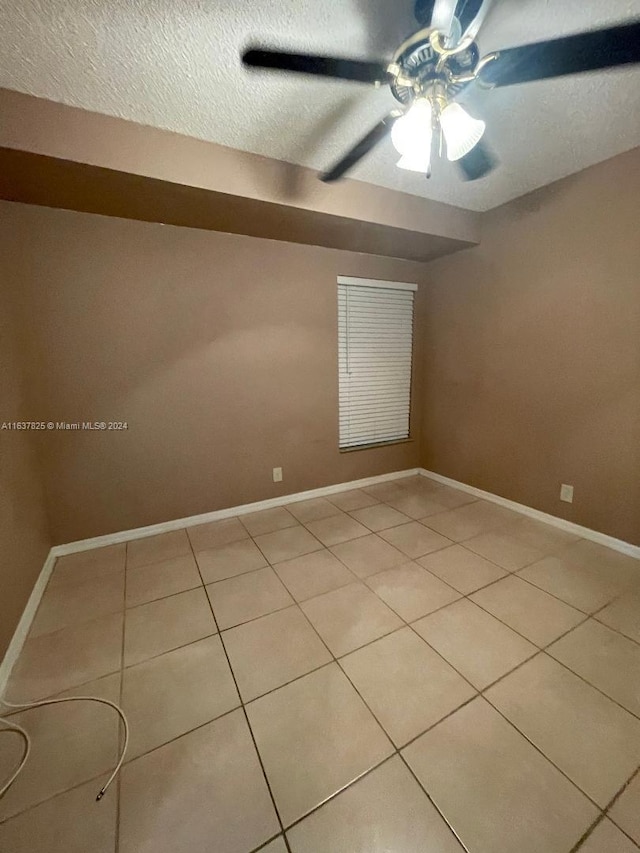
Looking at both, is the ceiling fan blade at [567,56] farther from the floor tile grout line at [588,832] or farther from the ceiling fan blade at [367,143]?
the floor tile grout line at [588,832]

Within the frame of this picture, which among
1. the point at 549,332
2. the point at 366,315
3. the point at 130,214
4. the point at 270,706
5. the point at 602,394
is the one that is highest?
the point at 130,214

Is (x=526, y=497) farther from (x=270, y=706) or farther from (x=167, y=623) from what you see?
(x=167, y=623)

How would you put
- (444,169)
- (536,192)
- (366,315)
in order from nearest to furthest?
(444,169), (536,192), (366,315)

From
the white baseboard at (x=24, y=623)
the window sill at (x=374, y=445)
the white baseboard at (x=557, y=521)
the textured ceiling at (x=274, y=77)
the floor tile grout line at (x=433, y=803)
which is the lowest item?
the floor tile grout line at (x=433, y=803)

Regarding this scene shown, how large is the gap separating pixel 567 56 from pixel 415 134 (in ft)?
1.50

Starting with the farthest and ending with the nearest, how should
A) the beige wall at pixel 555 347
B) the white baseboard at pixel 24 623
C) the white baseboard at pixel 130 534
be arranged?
the beige wall at pixel 555 347, the white baseboard at pixel 130 534, the white baseboard at pixel 24 623

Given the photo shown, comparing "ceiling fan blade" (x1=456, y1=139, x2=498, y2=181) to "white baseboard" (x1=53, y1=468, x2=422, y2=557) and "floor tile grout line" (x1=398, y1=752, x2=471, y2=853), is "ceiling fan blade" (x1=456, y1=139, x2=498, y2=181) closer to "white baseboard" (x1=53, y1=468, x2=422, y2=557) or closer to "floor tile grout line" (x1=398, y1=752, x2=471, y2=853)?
"floor tile grout line" (x1=398, y1=752, x2=471, y2=853)

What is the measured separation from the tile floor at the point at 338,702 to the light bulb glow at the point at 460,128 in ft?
6.74

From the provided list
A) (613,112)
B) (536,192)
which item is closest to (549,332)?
(536,192)

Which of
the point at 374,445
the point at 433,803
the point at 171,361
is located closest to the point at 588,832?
the point at 433,803

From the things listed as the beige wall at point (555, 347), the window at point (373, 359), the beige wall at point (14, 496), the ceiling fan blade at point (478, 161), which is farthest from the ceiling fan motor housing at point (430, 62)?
the beige wall at point (14, 496)

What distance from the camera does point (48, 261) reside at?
1.94m

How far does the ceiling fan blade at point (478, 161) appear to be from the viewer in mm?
1365

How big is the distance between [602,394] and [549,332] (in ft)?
1.77
